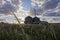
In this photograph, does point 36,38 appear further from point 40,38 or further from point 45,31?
point 45,31

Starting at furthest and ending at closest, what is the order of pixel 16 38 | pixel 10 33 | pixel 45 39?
pixel 10 33 → pixel 16 38 → pixel 45 39

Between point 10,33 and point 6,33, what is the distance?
90 mm

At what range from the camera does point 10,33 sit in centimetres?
246

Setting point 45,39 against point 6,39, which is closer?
point 45,39

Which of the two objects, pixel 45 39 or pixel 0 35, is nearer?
pixel 45 39

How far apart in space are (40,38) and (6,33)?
53 cm

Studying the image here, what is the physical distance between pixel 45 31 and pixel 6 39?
0.61m

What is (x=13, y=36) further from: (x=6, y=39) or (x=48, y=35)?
(x=48, y=35)

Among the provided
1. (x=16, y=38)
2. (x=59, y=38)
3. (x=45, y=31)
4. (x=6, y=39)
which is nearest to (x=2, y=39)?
(x=6, y=39)

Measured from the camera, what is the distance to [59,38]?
232 centimetres

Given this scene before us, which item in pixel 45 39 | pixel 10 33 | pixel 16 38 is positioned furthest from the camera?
pixel 10 33

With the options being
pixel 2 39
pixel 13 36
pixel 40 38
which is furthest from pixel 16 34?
pixel 40 38

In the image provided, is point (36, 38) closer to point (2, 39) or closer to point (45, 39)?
point (45, 39)

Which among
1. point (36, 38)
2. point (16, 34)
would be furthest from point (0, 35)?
point (36, 38)
